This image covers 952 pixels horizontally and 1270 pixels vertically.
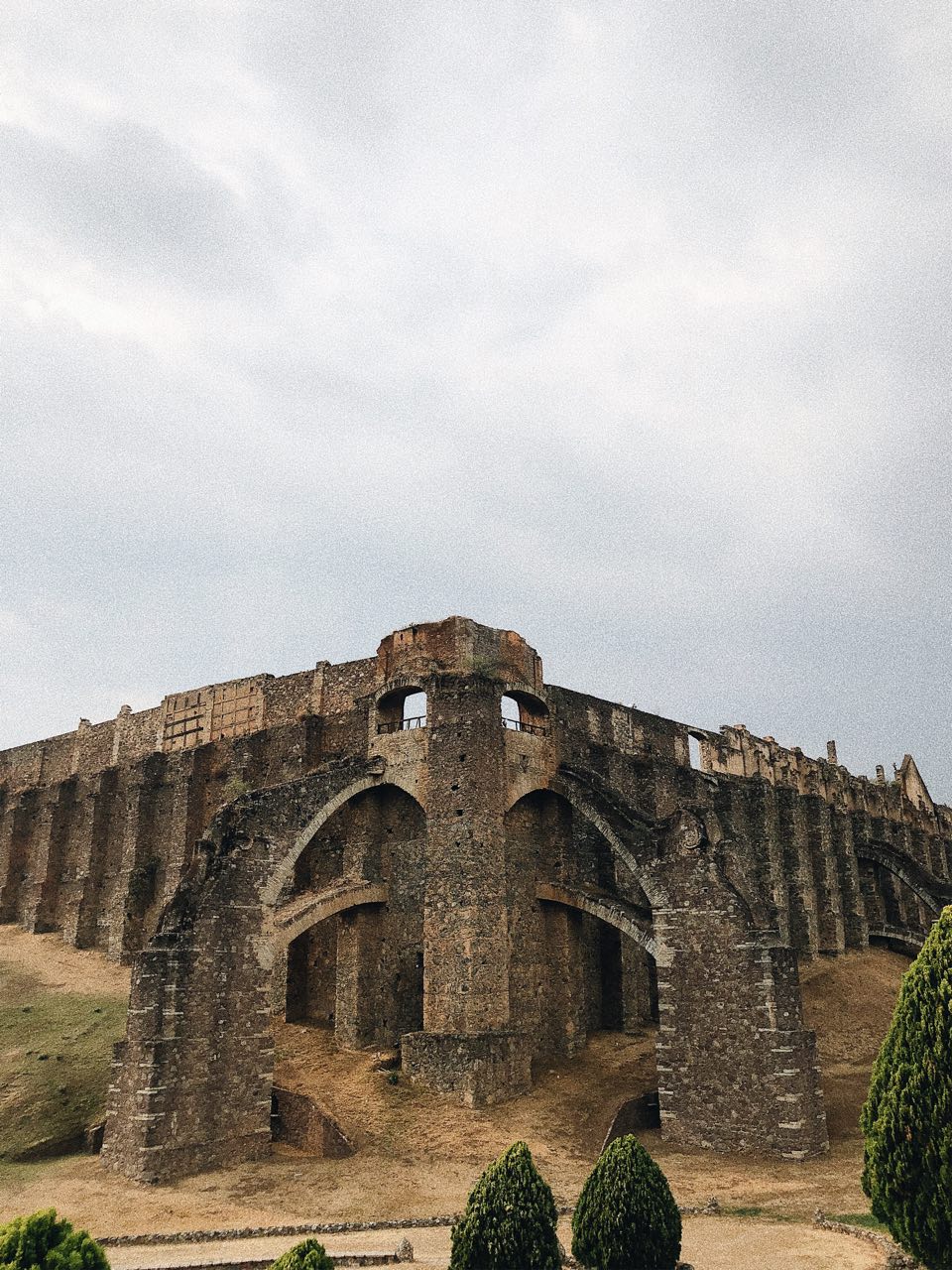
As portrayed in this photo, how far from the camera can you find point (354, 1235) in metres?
14.8

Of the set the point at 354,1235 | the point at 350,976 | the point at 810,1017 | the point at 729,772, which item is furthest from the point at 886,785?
the point at 354,1235

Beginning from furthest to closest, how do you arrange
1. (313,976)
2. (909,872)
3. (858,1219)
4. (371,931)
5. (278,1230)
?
(909,872)
(313,976)
(371,931)
(278,1230)
(858,1219)

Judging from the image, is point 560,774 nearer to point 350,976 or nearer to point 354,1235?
point 350,976

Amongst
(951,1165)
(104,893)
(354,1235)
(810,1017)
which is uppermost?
(104,893)

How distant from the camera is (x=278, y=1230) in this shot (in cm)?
1496

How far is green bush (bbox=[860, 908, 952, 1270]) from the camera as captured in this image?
9.09m

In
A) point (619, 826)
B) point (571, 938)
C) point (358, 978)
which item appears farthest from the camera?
point (571, 938)

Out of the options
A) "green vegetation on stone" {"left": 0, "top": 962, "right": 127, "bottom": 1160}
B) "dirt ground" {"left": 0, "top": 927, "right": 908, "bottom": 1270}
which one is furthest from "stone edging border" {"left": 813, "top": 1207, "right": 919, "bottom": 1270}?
"green vegetation on stone" {"left": 0, "top": 962, "right": 127, "bottom": 1160}

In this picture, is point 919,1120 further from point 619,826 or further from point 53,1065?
point 53,1065

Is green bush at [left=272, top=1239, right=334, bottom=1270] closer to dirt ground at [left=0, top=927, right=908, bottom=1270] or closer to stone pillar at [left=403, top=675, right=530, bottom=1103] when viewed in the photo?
dirt ground at [left=0, top=927, right=908, bottom=1270]

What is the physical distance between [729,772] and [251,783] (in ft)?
58.5

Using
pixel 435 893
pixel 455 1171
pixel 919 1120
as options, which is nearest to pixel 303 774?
pixel 435 893

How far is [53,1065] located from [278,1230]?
31.3 feet

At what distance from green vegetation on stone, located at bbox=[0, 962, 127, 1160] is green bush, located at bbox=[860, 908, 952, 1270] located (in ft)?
53.8
